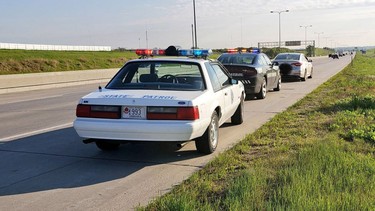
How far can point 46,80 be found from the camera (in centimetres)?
2448

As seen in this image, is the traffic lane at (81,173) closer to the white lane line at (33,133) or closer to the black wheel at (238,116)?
the white lane line at (33,133)

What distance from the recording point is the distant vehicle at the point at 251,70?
12.9 m

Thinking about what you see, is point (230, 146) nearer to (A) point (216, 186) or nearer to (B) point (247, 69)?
(A) point (216, 186)

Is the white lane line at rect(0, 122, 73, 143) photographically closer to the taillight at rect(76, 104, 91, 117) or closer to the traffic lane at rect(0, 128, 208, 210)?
the traffic lane at rect(0, 128, 208, 210)

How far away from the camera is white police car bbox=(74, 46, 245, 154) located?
5645 mm

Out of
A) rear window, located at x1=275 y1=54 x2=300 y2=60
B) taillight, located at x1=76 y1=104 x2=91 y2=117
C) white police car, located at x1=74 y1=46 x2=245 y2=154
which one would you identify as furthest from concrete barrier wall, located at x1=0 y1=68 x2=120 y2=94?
taillight, located at x1=76 y1=104 x2=91 y2=117

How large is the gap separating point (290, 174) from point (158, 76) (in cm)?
292

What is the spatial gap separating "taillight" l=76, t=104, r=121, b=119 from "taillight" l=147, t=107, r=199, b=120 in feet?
1.50

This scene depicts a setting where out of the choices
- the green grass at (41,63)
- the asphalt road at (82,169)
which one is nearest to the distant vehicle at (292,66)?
the asphalt road at (82,169)

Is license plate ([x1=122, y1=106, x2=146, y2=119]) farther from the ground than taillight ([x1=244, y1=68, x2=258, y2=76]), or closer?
closer

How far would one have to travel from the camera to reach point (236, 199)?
399cm

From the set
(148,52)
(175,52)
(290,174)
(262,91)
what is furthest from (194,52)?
(262,91)

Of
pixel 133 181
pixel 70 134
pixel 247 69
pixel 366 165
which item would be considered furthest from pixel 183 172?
pixel 247 69

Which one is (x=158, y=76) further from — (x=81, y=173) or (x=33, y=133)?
(x=33, y=133)
